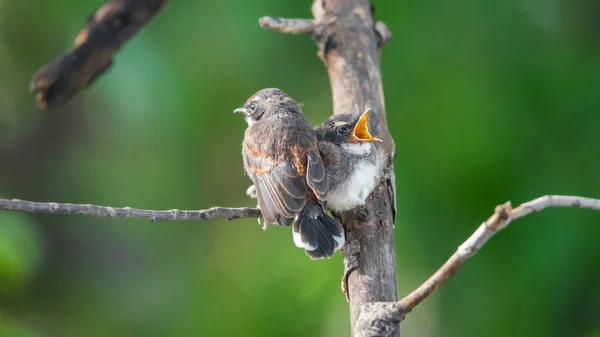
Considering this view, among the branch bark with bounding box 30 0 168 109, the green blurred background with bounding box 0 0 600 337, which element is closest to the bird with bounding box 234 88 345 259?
the branch bark with bounding box 30 0 168 109

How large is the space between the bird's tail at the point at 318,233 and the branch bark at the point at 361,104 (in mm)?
61

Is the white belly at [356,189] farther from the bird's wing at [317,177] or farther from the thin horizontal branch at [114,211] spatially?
the thin horizontal branch at [114,211]

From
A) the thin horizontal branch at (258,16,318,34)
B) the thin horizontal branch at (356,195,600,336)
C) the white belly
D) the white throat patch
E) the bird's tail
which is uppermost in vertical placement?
Result: the thin horizontal branch at (258,16,318,34)

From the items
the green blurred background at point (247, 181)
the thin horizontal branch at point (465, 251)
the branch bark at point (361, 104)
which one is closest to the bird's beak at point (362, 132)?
the branch bark at point (361, 104)

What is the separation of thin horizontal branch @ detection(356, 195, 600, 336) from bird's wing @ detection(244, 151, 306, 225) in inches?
32.8

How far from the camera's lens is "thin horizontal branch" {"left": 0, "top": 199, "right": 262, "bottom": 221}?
2889 mm

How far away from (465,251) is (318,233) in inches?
41.2

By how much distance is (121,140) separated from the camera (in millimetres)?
7770

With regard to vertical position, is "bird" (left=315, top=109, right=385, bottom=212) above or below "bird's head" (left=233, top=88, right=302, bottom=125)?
below

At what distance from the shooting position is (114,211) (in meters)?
3.02

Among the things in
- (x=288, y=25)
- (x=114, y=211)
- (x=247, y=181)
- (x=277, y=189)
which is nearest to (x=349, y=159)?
(x=277, y=189)

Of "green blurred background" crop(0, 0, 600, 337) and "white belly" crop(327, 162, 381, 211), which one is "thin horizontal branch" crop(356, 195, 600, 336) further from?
"green blurred background" crop(0, 0, 600, 337)

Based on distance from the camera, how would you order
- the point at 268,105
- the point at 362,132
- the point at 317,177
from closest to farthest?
1. the point at 317,177
2. the point at 362,132
3. the point at 268,105

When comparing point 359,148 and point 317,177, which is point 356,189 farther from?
point 359,148
